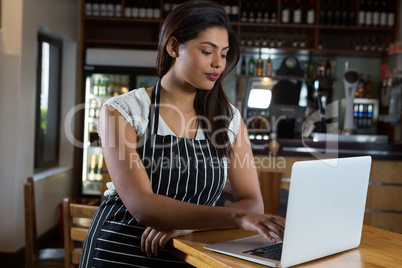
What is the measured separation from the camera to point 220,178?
145 centimetres

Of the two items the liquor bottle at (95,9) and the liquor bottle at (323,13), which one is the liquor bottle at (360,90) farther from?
the liquor bottle at (95,9)

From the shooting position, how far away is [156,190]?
136 centimetres

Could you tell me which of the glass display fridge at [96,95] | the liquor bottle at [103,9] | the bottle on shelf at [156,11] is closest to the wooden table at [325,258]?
the glass display fridge at [96,95]

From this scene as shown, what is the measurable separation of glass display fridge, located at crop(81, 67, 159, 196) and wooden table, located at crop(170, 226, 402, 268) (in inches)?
177

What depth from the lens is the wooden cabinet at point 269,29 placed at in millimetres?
5770

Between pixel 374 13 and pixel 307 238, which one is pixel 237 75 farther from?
pixel 307 238

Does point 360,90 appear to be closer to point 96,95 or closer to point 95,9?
point 96,95

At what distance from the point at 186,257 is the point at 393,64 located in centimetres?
531

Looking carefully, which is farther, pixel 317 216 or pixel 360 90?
pixel 360 90

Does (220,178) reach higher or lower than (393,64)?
lower

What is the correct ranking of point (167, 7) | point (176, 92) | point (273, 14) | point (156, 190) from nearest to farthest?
1. point (156, 190)
2. point (176, 92)
3. point (167, 7)
4. point (273, 14)

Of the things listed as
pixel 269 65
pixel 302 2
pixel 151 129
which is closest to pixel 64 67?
pixel 269 65

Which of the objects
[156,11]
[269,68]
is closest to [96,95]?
[156,11]

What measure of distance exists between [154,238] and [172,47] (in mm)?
588
